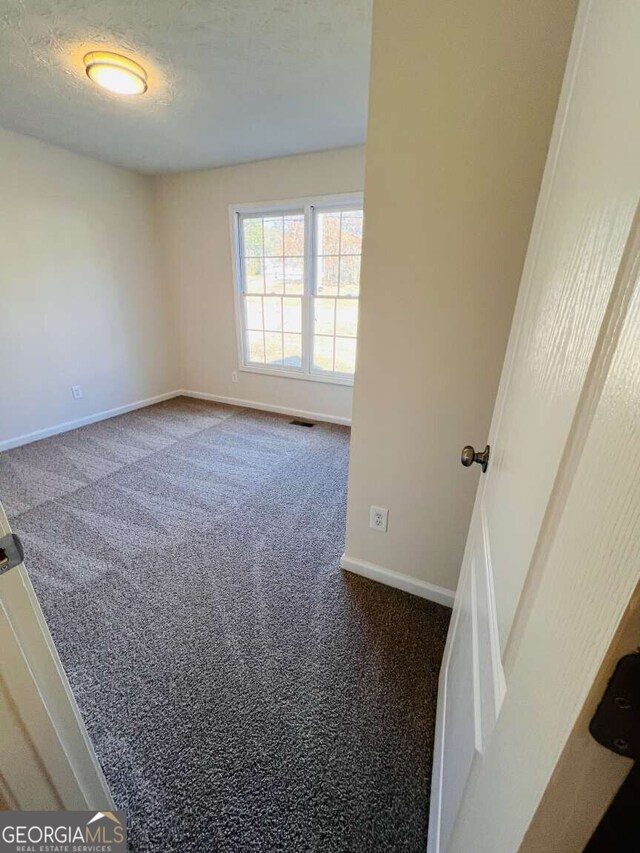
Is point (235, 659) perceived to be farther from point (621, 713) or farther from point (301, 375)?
point (301, 375)

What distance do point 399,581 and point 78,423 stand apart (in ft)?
11.5

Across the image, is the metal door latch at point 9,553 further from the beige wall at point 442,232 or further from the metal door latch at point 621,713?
the beige wall at point 442,232

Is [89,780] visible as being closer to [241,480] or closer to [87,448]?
[241,480]

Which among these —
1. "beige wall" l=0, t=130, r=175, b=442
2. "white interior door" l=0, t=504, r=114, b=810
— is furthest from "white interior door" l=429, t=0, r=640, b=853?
"beige wall" l=0, t=130, r=175, b=442

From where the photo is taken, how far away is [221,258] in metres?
3.80

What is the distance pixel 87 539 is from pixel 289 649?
1363mm

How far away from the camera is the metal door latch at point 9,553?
0.54 m

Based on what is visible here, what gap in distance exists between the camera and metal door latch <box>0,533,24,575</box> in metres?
0.54

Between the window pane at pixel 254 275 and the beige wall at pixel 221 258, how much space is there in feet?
0.58

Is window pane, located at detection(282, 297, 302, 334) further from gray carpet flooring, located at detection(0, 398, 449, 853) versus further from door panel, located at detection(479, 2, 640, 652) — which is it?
door panel, located at detection(479, 2, 640, 652)

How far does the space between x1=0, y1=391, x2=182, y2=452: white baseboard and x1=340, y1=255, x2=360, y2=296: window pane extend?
2563 millimetres

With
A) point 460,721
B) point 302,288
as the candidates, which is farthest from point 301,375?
point 460,721

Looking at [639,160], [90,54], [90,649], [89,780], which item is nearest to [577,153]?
[639,160]

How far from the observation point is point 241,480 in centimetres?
266
